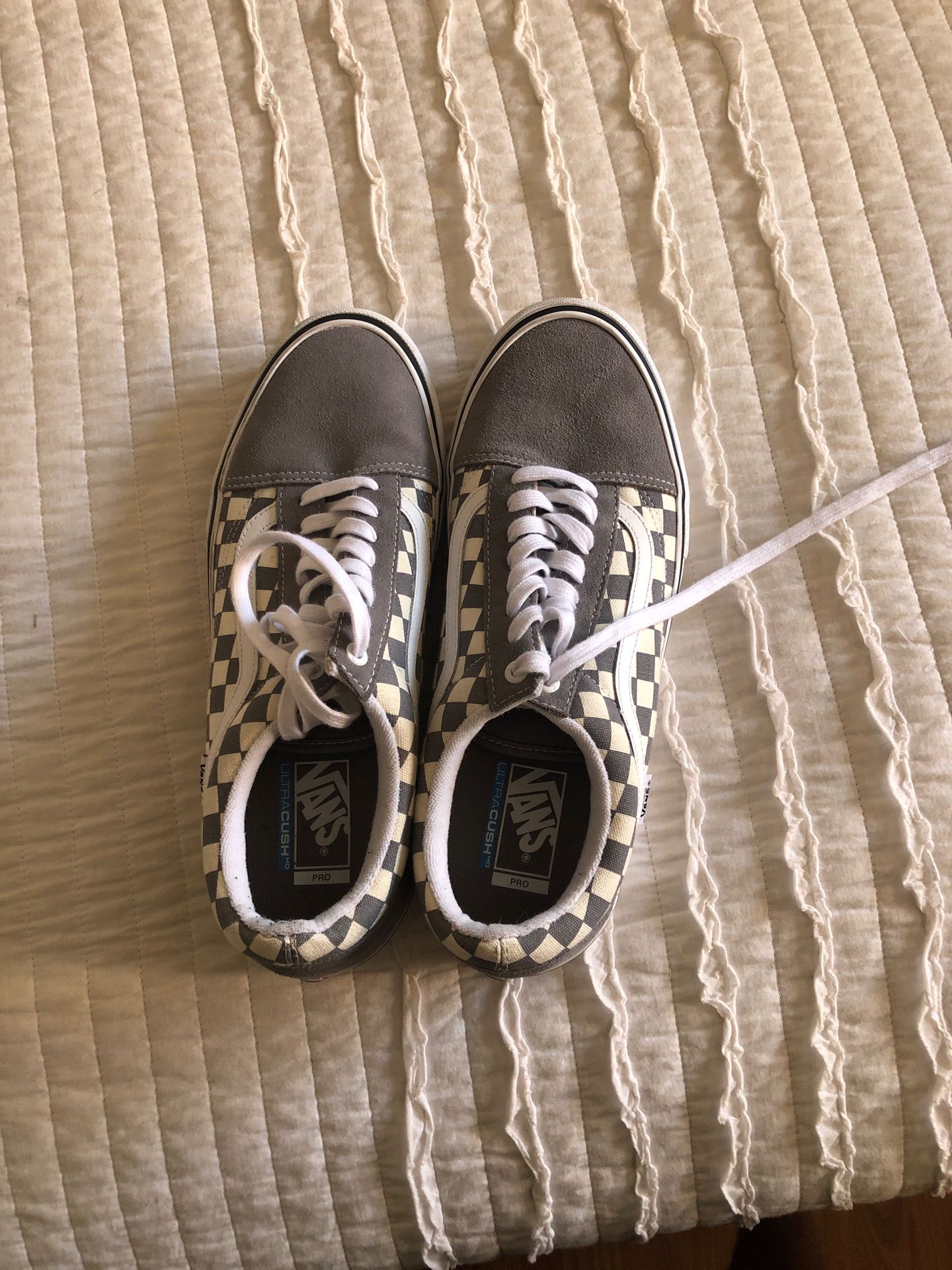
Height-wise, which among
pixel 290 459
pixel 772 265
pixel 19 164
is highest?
pixel 19 164

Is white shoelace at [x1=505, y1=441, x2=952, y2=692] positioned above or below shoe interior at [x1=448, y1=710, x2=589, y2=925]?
above

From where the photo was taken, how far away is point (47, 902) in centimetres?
66

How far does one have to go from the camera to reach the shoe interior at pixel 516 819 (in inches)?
25.0

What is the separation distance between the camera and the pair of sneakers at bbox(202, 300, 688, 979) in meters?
0.59

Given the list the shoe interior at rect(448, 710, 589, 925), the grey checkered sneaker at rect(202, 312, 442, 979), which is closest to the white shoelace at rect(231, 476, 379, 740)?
the grey checkered sneaker at rect(202, 312, 442, 979)

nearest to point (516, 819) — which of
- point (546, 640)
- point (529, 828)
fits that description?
point (529, 828)

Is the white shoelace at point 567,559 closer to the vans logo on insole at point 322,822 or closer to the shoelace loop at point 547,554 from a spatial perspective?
the shoelace loop at point 547,554

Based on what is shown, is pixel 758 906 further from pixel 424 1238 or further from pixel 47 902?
pixel 47 902

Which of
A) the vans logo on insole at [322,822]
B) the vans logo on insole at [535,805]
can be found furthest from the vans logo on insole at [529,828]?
the vans logo on insole at [322,822]

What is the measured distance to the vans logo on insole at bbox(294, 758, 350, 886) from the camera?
0.64 meters

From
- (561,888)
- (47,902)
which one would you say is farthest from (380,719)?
(47,902)

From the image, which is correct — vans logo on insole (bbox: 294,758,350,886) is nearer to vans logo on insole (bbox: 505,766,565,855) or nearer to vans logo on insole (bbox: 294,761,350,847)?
→ vans logo on insole (bbox: 294,761,350,847)

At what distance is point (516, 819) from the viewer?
644 mm

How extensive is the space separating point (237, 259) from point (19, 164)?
213 millimetres
